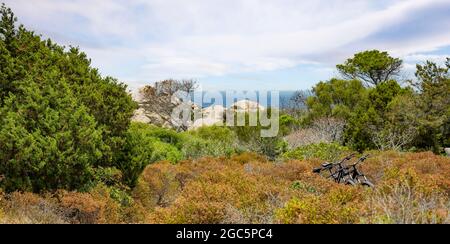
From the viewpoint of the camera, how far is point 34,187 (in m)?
9.85

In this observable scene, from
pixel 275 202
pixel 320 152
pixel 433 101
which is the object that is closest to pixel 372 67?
pixel 433 101

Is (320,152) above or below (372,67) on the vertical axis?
below

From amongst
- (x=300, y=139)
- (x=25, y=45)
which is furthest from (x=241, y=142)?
(x=25, y=45)

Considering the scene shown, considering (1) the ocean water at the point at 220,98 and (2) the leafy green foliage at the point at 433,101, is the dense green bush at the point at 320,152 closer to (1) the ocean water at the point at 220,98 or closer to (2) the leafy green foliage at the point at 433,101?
(2) the leafy green foliage at the point at 433,101

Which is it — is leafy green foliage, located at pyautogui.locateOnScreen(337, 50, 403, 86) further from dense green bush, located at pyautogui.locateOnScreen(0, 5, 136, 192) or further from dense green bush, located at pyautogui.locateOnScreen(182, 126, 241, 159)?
dense green bush, located at pyautogui.locateOnScreen(0, 5, 136, 192)

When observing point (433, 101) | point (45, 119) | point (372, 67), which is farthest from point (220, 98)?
point (45, 119)

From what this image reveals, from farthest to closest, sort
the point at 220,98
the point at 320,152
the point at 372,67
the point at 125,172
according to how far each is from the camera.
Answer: the point at 220,98 < the point at 372,67 < the point at 320,152 < the point at 125,172

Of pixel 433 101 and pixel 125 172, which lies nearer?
pixel 125 172

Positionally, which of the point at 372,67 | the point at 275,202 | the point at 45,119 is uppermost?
the point at 372,67

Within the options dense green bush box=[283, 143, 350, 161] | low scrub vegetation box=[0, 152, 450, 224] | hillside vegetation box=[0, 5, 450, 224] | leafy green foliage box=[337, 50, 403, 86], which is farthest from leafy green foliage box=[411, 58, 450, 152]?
leafy green foliage box=[337, 50, 403, 86]

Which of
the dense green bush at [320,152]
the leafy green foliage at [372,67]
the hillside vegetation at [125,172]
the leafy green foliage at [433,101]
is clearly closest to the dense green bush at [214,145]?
the hillside vegetation at [125,172]

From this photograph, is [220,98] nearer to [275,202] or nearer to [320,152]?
[320,152]

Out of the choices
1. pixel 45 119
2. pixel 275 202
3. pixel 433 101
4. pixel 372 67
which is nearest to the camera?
pixel 275 202

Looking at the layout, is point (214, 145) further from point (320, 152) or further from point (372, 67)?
point (372, 67)
